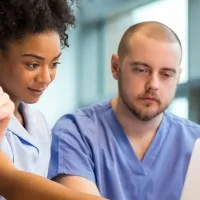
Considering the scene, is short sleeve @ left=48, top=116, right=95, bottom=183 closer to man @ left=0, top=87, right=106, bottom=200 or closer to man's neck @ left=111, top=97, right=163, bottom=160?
man's neck @ left=111, top=97, right=163, bottom=160

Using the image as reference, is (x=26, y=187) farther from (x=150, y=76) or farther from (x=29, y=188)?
(x=150, y=76)

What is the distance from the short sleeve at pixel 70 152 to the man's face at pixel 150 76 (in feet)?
0.46

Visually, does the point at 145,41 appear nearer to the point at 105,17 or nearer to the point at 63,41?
the point at 63,41

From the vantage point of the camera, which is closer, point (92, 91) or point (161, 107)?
point (161, 107)

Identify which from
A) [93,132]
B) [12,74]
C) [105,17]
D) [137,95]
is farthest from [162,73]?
[105,17]

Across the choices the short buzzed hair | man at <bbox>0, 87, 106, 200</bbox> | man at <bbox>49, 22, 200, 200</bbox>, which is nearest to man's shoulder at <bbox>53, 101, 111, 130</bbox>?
man at <bbox>49, 22, 200, 200</bbox>

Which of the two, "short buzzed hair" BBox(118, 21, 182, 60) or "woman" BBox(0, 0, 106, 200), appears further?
"short buzzed hair" BBox(118, 21, 182, 60)

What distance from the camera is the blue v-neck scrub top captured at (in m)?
1.00

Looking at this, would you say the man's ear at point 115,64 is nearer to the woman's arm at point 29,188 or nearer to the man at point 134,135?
the man at point 134,135

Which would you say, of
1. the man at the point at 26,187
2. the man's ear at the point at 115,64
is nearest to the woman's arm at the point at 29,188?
the man at the point at 26,187

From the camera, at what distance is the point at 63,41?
3.08 ft

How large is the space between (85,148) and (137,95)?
17 centimetres

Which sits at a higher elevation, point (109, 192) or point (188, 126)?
point (188, 126)

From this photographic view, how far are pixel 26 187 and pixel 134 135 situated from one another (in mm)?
691
